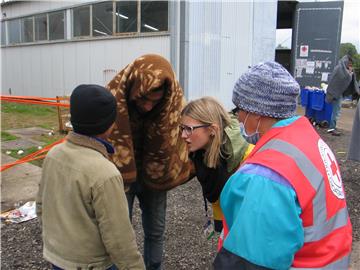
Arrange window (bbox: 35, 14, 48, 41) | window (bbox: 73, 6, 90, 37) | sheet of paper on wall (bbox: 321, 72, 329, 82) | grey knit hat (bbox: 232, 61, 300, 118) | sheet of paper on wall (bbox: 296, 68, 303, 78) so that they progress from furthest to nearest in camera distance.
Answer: window (bbox: 35, 14, 48, 41) → sheet of paper on wall (bbox: 296, 68, 303, 78) → sheet of paper on wall (bbox: 321, 72, 329, 82) → window (bbox: 73, 6, 90, 37) → grey knit hat (bbox: 232, 61, 300, 118)

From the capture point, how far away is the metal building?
10922 millimetres

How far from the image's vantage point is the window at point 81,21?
13.8 meters

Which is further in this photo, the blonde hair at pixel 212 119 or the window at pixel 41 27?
the window at pixel 41 27

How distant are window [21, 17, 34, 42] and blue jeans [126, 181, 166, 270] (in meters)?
16.0

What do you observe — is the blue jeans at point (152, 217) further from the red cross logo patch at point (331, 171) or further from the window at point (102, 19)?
the window at point (102, 19)

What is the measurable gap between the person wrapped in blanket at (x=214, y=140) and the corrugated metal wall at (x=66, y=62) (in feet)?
29.2

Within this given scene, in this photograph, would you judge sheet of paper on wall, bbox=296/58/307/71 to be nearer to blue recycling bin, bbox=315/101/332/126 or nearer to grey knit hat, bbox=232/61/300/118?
blue recycling bin, bbox=315/101/332/126

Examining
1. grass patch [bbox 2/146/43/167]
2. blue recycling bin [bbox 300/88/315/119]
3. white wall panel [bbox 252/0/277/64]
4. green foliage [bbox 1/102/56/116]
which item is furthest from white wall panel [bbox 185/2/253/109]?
green foliage [bbox 1/102/56/116]

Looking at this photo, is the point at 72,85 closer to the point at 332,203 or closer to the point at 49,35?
the point at 49,35

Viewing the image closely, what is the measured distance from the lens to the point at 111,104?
2035 mm

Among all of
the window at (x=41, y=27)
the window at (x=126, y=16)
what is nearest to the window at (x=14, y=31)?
the window at (x=41, y=27)

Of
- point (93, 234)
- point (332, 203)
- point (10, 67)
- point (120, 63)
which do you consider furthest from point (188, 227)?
point (10, 67)

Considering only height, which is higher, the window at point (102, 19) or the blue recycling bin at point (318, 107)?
the window at point (102, 19)

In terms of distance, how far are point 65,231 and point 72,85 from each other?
44.5ft
